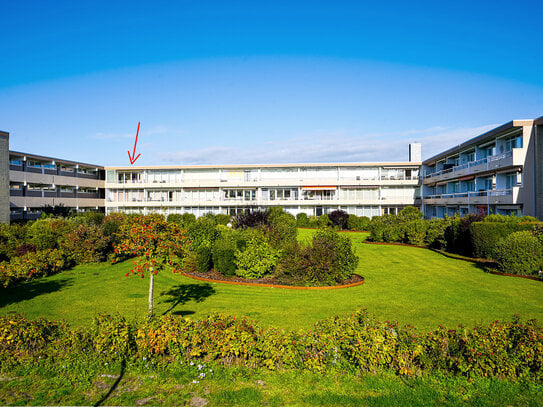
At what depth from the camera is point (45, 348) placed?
7.19 metres

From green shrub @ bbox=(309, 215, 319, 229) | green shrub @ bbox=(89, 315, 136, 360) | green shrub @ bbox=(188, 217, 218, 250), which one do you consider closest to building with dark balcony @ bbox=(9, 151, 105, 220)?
green shrub @ bbox=(188, 217, 218, 250)

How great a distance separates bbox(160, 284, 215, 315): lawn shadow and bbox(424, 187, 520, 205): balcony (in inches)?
990

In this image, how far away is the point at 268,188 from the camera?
5384 cm

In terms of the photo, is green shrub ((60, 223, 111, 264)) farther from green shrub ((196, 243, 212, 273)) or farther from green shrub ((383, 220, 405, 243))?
green shrub ((383, 220, 405, 243))

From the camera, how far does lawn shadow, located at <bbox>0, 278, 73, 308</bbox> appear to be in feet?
41.1

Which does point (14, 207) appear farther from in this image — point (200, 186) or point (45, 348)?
point (45, 348)

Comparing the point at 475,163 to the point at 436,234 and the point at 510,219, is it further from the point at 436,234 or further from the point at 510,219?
the point at 510,219

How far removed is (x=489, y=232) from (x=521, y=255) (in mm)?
4084

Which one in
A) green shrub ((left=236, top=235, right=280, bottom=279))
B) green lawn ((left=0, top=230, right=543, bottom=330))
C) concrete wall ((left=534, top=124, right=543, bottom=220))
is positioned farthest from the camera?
concrete wall ((left=534, top=124, right=543, bottom=220))

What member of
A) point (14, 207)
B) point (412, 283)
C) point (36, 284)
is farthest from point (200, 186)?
point (412, 283)

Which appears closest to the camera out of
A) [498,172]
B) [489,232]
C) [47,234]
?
[489,232]

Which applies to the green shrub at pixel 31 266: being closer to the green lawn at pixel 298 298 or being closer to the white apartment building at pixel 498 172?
the green lawn at pixel 298 298

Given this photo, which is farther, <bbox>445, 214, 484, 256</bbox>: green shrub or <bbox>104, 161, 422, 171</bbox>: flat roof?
<bbox>104, 161, 422, 171</bbox>: flat roof

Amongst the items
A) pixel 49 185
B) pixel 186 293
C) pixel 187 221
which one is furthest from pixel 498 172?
pixel 49 185
